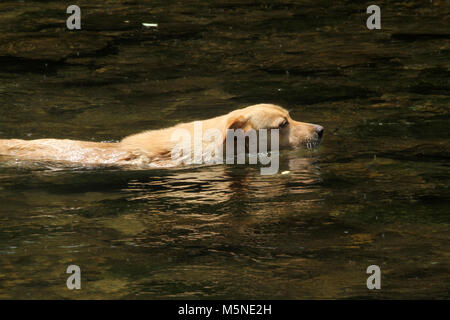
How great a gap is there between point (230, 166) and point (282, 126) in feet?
3.29

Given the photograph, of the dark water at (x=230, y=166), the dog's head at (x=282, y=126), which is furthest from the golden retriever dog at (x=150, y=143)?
the dark water at (x=230, y=166)

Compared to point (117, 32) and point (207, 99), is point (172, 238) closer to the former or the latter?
point (207, 99)

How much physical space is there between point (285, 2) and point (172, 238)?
13.3 meters

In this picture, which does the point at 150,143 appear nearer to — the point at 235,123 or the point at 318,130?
the point at 235,123

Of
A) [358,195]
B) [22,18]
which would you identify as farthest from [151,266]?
[22,18]

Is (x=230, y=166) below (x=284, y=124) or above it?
below

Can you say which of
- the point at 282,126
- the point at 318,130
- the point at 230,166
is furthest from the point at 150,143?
the point at 318,130

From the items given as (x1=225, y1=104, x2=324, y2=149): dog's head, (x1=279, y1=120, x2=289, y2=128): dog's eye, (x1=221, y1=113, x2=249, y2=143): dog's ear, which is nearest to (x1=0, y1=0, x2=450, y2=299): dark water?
(x1=225, y1=104, x2=324, y2=149): dog's head

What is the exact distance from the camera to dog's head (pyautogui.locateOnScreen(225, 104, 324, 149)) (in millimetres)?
10952

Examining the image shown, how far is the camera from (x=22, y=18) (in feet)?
63.0

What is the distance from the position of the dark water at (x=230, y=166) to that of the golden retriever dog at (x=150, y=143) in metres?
0.21

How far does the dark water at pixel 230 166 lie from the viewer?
7.12 metres

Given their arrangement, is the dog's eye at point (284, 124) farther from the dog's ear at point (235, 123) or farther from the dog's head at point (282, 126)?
the dog's ear at point (235, 123)

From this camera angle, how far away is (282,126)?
1123 centimetres
